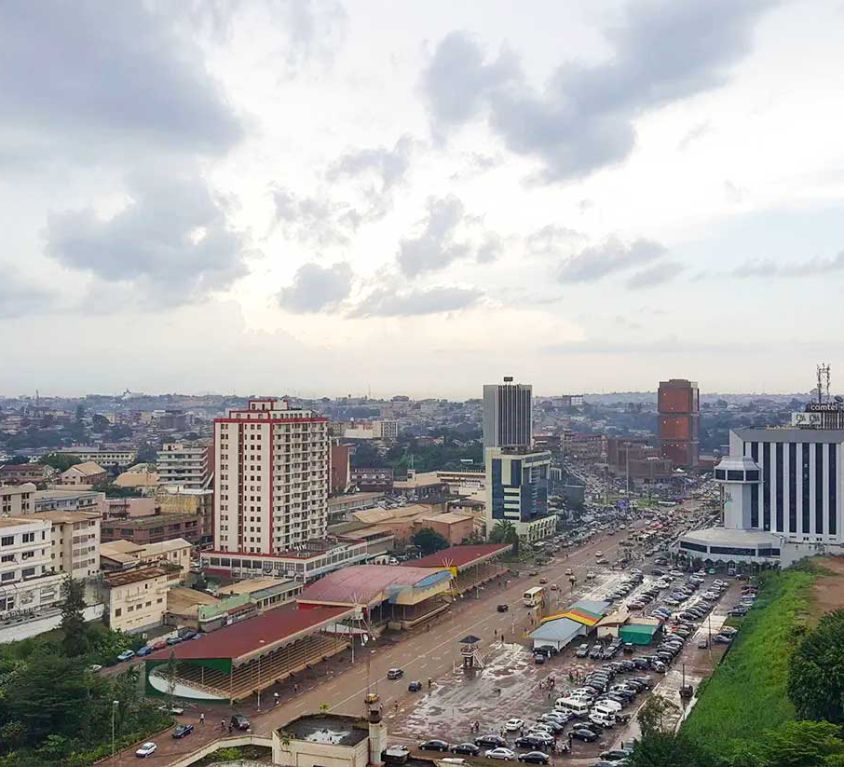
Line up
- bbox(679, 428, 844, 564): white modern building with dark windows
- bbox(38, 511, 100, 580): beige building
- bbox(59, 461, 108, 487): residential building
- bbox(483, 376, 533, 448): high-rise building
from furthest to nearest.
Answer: bbox(483, 376, 533, 448): high-rise building
bbox(59, 461, 108, 487): residential building
bbox(679, 428, 844, 564): white modern building with dark windows
bbox(38, 511, 100, 580): beige building

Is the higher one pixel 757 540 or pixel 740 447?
pixel 740 447

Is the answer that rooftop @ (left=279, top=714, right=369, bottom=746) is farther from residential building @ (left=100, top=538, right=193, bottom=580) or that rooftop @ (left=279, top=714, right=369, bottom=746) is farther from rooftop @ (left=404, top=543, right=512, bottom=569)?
rooftop @ (left=404, top=543, right=512, bottom=569)

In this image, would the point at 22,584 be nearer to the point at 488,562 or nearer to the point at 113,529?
the point at 113,529

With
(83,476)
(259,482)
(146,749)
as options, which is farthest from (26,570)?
(83,476)

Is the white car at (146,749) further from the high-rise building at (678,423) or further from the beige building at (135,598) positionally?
the high-rise building at (678,423)

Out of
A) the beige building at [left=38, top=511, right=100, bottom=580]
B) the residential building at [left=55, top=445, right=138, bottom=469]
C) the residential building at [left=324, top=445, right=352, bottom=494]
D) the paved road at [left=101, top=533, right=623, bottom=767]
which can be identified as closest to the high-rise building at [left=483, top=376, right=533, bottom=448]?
the residential building at [left=324, top=445, right=352, bottom=494]

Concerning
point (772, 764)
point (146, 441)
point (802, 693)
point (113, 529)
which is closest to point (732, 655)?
point (802, 693)
